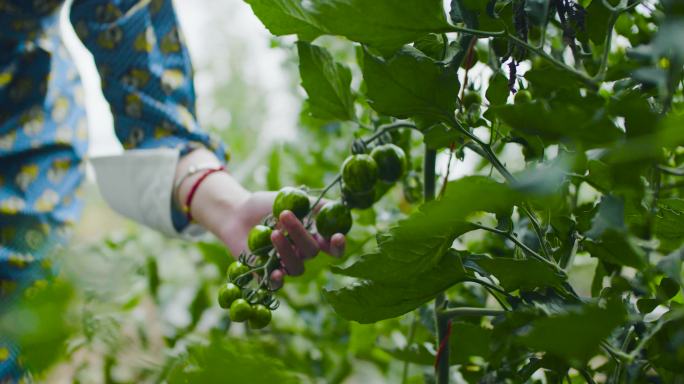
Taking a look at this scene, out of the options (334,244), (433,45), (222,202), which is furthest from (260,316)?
(222,202)

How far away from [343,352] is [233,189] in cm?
32

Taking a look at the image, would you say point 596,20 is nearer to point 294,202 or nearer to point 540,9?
point 540,9

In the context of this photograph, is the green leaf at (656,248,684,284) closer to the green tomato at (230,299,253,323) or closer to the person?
the green tomato at (230,299,253,323)

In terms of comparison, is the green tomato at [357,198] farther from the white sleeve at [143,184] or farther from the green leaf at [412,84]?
the white sleeve at [143,184]

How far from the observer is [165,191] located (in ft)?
3.22

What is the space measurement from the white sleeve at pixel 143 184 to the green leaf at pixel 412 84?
64cm

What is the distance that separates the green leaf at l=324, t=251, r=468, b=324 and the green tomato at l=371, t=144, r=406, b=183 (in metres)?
0.17

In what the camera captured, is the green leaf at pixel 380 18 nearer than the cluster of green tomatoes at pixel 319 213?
Yes

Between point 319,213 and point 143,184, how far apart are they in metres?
0.51

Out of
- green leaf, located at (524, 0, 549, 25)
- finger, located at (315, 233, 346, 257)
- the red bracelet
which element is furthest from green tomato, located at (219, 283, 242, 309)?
the red bracelet

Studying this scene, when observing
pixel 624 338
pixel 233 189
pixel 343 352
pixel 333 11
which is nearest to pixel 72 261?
pixel 333 11

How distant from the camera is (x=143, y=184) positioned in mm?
1005

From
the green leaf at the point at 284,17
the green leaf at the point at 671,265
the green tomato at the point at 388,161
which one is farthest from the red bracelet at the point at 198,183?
the green leaf at the point at 671,265

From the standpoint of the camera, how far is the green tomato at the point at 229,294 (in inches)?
20.6
